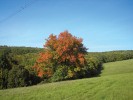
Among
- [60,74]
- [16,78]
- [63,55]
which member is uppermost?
[63,55]

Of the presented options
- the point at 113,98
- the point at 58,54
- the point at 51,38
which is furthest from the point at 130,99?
the point at 51,38

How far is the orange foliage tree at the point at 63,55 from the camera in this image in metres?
50.5

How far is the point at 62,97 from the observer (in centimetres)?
1855

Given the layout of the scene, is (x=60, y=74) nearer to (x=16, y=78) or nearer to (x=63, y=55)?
(x=63, y=55)

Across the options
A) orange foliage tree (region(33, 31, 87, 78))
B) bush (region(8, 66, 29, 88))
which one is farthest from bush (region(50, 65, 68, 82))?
bush (region(8, 66, 29, 88))

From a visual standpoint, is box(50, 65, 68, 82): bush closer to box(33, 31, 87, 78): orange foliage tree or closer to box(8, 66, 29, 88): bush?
box(33, 31, 87, 78): orange foliage tree

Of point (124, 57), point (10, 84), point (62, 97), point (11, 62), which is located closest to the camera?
point (62, 97)

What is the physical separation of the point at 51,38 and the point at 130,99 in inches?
1535

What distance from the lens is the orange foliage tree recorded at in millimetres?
50500

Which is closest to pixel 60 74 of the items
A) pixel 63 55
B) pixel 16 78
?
pixel 63 55

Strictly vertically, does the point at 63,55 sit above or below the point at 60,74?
above

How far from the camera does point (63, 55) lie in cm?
5059

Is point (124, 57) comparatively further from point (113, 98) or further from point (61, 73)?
point (113, 98)

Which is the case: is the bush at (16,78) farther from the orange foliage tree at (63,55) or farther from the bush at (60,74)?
the bush at (60,74)
